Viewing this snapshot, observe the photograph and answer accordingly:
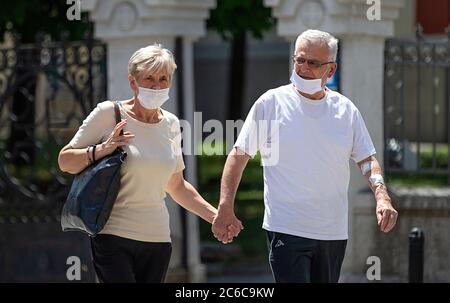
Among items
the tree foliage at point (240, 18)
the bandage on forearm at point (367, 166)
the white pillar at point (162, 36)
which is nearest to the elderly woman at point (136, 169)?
the bandage on forearm at point (367, 166)

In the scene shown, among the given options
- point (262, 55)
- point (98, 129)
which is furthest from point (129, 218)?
point (262, 55)

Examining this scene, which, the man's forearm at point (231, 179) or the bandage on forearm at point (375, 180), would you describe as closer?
the man's forearm at point (231, 179)

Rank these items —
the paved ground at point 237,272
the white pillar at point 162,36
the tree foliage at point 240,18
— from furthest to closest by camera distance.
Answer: the tree foliage at point 240,18 → the paved ground at point 237,272 → the white pillar at point 162,36

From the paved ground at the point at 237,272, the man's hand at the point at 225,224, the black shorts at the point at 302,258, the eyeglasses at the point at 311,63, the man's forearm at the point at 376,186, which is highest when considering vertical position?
the eyeglasses at the point at 311,63

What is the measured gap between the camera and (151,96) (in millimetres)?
5539

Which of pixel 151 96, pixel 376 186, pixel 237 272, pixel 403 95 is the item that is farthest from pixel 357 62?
pixel 151 96

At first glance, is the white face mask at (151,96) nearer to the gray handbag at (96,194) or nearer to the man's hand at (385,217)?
the gray handbag at (96,194)

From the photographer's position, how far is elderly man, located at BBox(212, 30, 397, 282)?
5.69 meters

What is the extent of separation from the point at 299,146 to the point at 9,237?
5.30m

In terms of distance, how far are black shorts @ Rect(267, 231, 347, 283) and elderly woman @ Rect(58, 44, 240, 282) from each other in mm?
593

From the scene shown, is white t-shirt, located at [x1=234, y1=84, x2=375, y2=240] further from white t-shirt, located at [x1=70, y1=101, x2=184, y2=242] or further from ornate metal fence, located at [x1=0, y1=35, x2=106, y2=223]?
ornate metal fence, located at [x1=0, y1=35, x2=106, y2=223]

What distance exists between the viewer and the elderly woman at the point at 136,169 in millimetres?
5520

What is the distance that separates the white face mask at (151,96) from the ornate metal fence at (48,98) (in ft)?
14.5

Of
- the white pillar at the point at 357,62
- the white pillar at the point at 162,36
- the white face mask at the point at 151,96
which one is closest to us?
the white face mask at the point at 151,96
